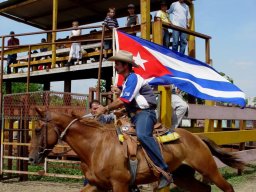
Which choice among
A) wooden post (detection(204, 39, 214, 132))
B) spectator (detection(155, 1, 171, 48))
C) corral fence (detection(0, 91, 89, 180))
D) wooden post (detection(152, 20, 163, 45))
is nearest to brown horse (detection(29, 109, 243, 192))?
wooden post (detection(152, 20, 163, 45))

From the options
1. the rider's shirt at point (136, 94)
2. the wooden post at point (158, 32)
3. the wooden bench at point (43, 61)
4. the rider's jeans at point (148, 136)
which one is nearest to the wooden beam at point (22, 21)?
the wooden bench at point (43, 61)

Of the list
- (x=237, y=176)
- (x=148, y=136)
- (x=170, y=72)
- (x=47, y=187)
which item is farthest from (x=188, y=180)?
(x=237, y=176)

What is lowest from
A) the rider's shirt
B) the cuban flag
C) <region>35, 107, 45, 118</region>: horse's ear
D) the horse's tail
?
the horse's tail

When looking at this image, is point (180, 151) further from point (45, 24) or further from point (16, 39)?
point (45, 24)

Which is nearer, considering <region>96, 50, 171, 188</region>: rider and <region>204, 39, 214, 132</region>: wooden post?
<region>96, 50, 171, 188</region>: rider

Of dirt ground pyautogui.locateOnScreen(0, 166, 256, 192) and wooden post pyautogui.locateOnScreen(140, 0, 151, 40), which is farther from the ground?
wooden post pyautogui.locateOnScreen(140, 0, 151, 40)

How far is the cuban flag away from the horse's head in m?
2.82

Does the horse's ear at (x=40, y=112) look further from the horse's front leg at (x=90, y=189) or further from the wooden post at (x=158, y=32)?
the wooden post at (x=158, y=32)

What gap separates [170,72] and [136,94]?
3.03 meters

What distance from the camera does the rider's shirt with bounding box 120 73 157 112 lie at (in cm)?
569

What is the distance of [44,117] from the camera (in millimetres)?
5980

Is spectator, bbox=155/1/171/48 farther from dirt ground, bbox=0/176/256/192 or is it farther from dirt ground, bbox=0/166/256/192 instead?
dirt ground, bbox=0/176/256/192

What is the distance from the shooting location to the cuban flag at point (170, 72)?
28.0 ft

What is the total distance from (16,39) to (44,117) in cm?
1219
